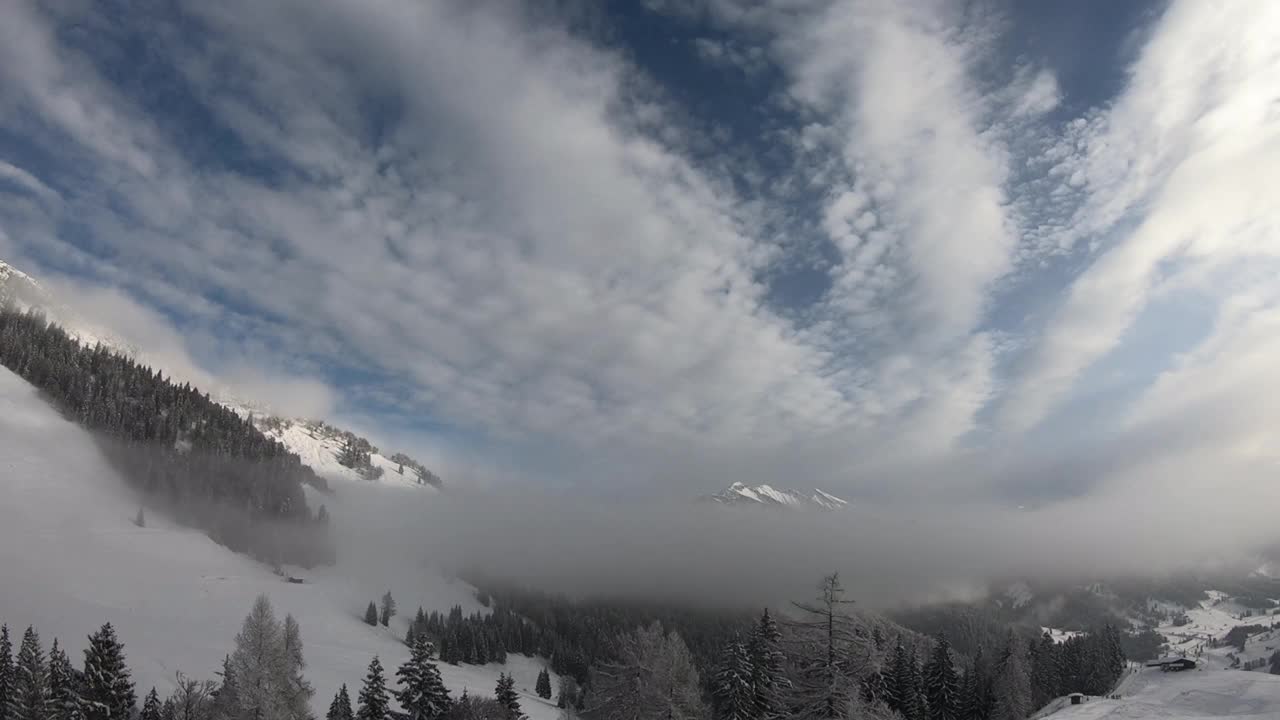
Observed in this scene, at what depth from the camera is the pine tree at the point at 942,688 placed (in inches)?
2899

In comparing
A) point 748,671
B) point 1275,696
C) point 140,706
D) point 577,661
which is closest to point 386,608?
point 577,661

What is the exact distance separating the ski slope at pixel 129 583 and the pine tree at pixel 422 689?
1643 inches

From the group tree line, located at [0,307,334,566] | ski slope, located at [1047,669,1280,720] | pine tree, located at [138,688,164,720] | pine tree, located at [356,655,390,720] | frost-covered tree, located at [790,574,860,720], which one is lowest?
pine tree, located at [138,688,164,720]

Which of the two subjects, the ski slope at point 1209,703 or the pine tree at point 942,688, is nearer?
the ski slope at point 1209,703

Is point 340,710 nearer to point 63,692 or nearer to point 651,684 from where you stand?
point 63,692

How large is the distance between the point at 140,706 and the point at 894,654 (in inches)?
3232

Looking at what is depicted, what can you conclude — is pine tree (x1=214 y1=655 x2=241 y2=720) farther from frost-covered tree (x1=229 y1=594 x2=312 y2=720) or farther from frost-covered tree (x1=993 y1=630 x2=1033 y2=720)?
frost-covered tree (x1=993 y1=630 x2=1033 y2=720)

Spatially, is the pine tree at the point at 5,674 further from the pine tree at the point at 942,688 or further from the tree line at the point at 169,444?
the tree line at the point at 169,444

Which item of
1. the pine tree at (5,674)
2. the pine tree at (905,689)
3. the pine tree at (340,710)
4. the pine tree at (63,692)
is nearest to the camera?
the pine tree at (63,692)

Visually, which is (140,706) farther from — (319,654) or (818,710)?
(818,710)

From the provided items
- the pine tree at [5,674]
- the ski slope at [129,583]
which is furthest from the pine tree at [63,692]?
the ski slope at [129,583]

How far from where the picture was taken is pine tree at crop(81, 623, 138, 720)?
4947cm

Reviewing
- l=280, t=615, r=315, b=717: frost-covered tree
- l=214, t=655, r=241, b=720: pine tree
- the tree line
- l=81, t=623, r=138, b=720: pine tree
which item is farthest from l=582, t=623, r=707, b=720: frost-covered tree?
the tree line

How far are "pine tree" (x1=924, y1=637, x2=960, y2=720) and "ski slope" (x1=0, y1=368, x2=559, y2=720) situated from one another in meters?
62.4
